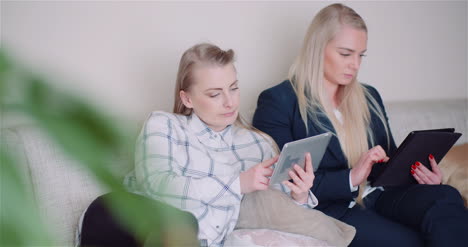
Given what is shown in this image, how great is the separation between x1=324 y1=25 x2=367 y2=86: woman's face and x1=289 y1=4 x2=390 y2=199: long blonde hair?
2cm

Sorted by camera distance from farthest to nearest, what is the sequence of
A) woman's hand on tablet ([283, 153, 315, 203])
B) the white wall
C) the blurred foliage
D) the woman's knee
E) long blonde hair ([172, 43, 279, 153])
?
the white wall → the woman's knee → long blonde hair ([172, 43, 279, 153]) → woman's hand on tablet ([283, 153, 315, 203]) → the blurred foliage

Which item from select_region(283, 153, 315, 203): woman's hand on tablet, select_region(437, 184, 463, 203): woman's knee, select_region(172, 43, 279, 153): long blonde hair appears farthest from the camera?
select_region(437, 184, 463, 203): woman's knee

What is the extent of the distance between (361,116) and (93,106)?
5.97 ft

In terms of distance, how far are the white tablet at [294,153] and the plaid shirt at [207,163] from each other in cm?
13

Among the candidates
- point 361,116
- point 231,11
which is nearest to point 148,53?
Result: point 231,11

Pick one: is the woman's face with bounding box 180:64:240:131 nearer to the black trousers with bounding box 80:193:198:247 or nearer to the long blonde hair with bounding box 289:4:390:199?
the long blonde hair with bounding box 289:4:390:199

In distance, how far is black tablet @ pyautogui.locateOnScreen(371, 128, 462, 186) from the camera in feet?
5.36

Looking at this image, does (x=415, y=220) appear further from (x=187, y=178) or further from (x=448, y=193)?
(x=187, y=178)

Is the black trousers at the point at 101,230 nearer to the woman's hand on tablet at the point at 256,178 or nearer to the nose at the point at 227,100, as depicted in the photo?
the woman's hand on tablet at the point at 256,178

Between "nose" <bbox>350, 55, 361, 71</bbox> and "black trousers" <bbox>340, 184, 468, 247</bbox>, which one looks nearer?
"black trousers" <bbox>340, 184, 468, 247</bbox>

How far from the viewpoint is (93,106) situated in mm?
201

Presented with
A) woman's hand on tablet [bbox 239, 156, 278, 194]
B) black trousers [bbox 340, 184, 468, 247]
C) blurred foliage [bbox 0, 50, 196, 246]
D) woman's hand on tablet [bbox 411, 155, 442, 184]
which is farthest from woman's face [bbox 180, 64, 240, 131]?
blurred foliage [bbox 0, 50, 196, 246]

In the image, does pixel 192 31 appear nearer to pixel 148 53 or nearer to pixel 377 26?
pixel 148 53

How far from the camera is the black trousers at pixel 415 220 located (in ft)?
5.20
